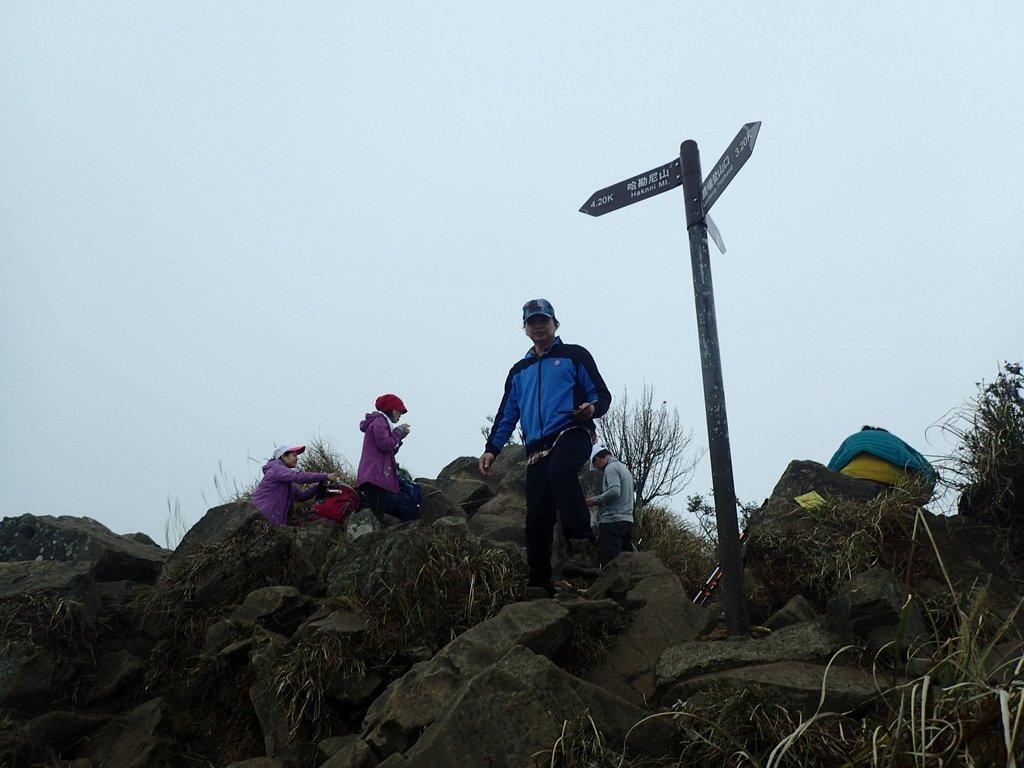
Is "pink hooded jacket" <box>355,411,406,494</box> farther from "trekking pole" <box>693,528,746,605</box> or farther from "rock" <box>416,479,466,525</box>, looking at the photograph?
"trekking pole" <box>693,528,746,605</box>

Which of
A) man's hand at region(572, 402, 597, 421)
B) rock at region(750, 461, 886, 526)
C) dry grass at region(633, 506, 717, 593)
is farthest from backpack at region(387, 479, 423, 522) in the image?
rock at region(750, 461, 886, 526)

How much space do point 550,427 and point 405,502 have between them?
11.2ft

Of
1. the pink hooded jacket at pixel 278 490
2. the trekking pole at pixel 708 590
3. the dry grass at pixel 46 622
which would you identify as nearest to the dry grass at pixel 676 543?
the trekking pole at pixel 708 590

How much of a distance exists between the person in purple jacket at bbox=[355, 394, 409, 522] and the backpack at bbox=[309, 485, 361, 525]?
0.40 ft

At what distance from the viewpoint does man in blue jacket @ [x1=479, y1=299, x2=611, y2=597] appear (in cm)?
525

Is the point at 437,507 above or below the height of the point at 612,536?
above

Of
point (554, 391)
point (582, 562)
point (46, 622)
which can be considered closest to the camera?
point (46, 622)

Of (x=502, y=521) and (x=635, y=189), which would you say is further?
(x=502, y=521)

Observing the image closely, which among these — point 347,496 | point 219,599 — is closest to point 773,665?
point 219,599

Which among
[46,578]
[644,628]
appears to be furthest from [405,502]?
[644,628]

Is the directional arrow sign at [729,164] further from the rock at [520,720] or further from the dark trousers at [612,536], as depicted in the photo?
the dark trousers at [612,536]

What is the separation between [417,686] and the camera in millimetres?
3686

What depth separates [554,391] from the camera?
5520 mm

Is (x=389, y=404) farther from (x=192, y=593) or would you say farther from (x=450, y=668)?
(x=450, y=668)
